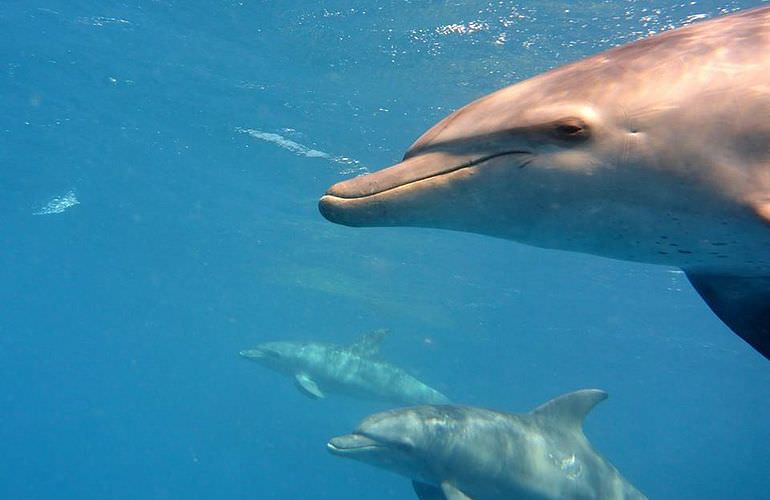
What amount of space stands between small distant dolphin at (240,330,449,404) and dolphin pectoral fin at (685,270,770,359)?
17693mm

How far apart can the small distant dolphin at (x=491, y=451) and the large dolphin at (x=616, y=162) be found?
19.9 feet

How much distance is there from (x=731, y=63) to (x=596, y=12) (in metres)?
9.45

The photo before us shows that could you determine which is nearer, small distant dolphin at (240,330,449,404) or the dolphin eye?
the dolphin eye

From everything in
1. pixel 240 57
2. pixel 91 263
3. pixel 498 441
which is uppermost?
pixel 240 57

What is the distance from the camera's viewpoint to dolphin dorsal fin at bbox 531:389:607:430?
29.7ft

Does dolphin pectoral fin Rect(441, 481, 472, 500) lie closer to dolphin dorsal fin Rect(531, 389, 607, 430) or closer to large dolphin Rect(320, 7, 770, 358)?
dolphin dorsal fin Rect(531, 389, 607, 430)

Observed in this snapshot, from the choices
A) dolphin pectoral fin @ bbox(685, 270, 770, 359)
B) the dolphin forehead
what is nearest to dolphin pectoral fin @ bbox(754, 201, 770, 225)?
the dolphin forehead

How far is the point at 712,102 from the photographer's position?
2.51 m

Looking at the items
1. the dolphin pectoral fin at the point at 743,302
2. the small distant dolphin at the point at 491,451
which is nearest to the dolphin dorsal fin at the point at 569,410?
the small distant dolphin at the point at 491,451

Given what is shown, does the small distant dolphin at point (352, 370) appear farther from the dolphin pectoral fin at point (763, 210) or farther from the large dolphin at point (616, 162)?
the dolphin pectoral fin at point (763, 210)

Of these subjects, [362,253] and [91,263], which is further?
[91,263]

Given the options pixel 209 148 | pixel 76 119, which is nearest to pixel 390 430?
pixel 209 148

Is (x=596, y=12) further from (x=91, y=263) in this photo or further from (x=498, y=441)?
(x=91, y=263)

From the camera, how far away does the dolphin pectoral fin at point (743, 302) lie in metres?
3.58
